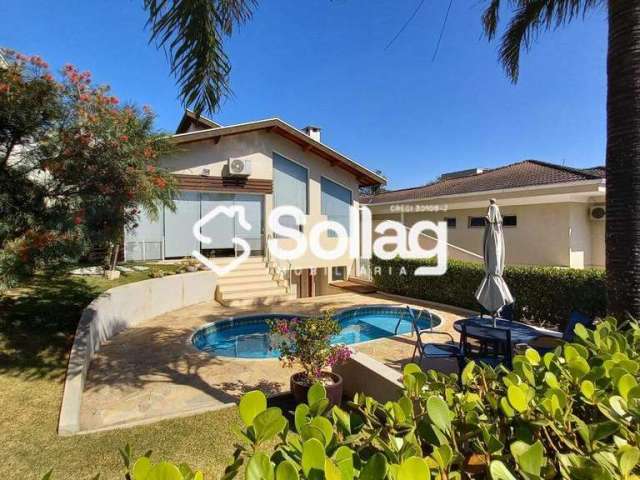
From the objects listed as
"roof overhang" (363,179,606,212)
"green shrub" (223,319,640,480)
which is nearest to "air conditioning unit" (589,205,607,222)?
"roof overhang" (363,179,606,212)

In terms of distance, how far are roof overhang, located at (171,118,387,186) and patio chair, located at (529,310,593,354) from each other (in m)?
14.6

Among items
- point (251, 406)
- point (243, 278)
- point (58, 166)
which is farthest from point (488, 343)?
point (243, 278)

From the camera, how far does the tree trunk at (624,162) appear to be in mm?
5293

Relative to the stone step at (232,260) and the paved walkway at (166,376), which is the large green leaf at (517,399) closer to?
the paved walkway at (166,376)

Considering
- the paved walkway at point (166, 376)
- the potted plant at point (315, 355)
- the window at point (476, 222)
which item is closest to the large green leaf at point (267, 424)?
the potted plant at point (315, 355)

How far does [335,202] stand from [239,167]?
19.9 ft

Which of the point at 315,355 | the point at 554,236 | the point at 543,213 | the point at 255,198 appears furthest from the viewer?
the point at 255,198

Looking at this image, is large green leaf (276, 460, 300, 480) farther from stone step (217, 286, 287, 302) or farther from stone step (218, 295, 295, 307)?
stone step (217, 286, 287, 302)

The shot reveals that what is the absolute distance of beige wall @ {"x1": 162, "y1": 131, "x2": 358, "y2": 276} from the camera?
1806cm

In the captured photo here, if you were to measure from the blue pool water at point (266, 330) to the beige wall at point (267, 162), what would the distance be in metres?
4.94

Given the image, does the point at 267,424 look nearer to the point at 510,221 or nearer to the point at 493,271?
the point at 493,271

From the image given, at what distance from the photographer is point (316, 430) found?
1651 millimetres

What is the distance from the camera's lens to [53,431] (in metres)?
5.70

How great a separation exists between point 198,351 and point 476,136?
3007 centimetres
